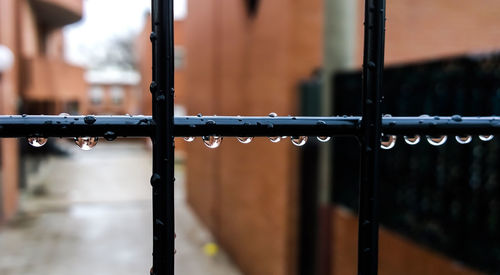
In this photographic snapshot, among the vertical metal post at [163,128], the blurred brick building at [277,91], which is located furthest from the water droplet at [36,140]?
the blurred brick building at [277,91]

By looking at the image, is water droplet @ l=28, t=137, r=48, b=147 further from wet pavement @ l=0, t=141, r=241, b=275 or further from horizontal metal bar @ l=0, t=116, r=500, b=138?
wet pavement @ l=0, t=141, r=241, b=275

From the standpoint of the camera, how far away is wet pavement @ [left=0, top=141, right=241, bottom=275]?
7.80 m

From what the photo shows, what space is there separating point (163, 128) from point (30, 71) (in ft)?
45.8

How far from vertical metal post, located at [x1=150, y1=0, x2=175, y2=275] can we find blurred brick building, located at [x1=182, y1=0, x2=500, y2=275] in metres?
3.07

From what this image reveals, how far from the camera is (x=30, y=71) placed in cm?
1288

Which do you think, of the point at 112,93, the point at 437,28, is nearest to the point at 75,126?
the point at 437,28

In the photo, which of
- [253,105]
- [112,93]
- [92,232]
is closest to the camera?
[253,105]

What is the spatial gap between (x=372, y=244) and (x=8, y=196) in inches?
460

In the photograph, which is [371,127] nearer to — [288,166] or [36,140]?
[36,140]

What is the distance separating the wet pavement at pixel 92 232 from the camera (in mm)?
7801

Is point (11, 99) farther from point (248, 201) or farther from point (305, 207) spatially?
point (305, 207)

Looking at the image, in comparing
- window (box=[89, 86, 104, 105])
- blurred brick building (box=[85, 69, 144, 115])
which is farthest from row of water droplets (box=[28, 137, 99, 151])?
window (box=[89, 86, 104, 105])

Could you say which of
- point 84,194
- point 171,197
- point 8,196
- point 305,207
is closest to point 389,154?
point 305,207

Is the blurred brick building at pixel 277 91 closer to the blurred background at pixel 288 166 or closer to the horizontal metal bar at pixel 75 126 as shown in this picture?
the blurred background at pixel 288 166
